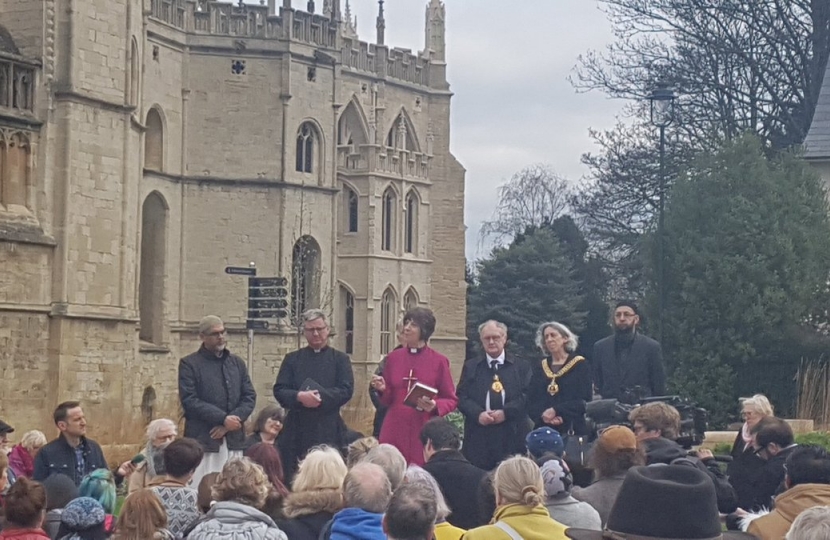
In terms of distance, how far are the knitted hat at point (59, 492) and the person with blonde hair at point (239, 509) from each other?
5.95 feet

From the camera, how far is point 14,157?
2767 cm

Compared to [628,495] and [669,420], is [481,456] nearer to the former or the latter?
[669,420]

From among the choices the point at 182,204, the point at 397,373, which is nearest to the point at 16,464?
the point at 397,373

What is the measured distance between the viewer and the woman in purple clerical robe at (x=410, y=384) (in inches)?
476

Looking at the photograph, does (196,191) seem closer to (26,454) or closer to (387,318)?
(387,318)

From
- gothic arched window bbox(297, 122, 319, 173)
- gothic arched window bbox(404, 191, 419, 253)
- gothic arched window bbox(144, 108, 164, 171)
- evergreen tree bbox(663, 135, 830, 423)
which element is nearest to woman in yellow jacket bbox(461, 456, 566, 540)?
evergreen tree bbox(663, 135, 830, 423)

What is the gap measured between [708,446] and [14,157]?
14.3 meters

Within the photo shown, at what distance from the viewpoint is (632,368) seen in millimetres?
13141

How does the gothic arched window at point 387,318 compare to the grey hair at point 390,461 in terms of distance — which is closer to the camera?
the grey hair at point 390,461

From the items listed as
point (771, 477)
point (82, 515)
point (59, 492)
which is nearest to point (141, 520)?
point (82, 515)

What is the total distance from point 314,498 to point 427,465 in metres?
1.73

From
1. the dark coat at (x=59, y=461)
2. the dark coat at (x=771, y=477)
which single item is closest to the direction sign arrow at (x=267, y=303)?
the dark coat at (x=59, y=461)

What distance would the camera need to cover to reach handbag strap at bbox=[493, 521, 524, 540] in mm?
6898

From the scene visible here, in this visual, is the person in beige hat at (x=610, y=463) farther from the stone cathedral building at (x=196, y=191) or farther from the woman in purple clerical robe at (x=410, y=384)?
the stone cathedral building at (x=196, y=191)
